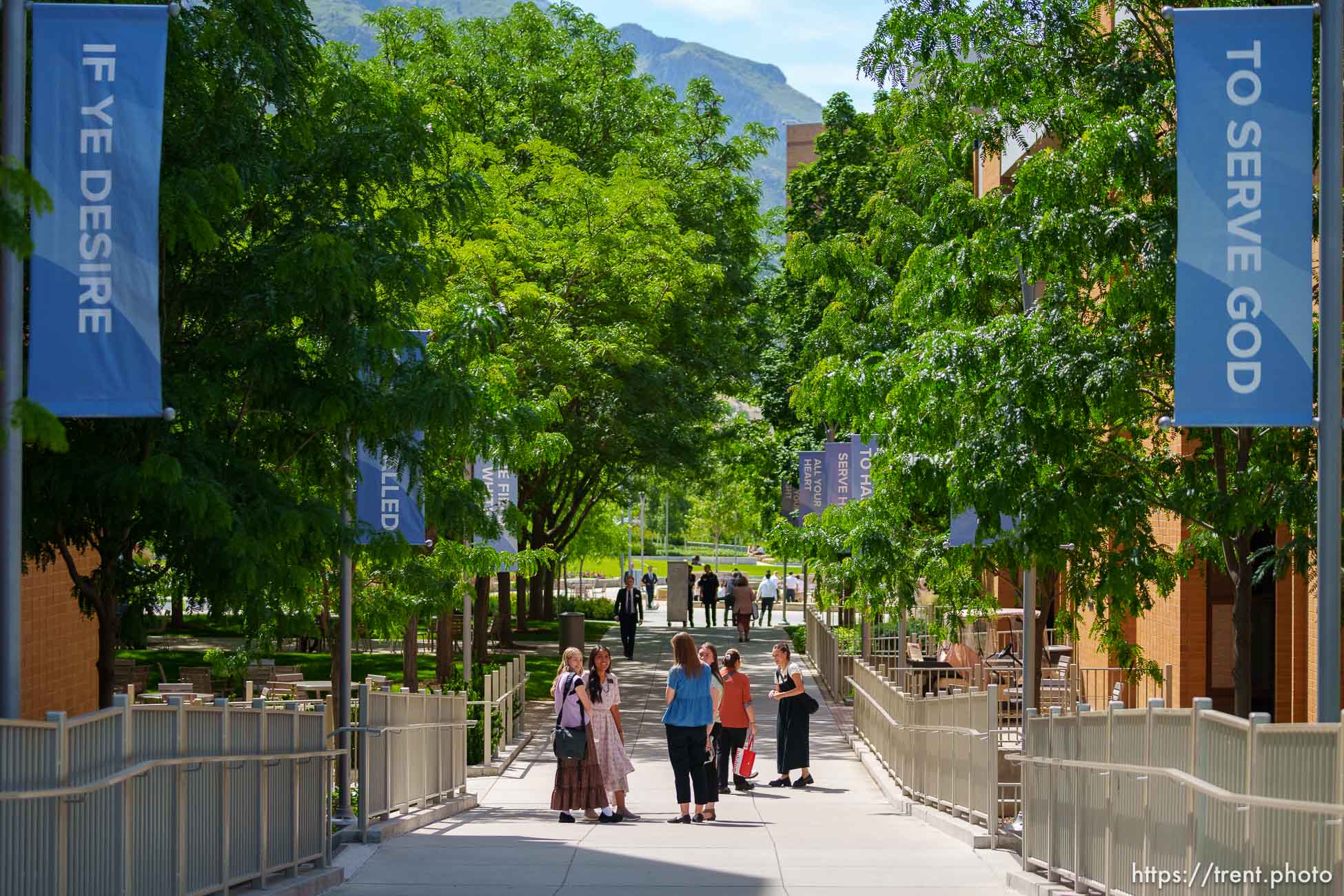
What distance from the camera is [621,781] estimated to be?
15.4 m

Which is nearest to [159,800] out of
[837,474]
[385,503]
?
[385,503]

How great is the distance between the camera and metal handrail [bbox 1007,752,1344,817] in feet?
20.8

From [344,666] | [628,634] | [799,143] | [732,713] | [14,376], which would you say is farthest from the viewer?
[799,143]

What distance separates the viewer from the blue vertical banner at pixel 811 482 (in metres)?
30.0

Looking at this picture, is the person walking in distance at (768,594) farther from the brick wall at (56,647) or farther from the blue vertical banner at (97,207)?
the blue vertical banner at (97,207)

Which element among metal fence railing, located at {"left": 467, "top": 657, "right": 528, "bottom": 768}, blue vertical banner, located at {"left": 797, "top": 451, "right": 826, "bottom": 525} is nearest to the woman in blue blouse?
metal fence railing, located at {"left": 467, "top": 657, "right": 528, "bottom": 768}

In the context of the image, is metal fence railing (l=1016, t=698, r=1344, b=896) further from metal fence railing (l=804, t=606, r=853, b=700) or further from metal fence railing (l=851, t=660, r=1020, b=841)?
metal fence railing (l=804, t=606, r=853, b=700)

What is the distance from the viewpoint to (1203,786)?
24.0 feet

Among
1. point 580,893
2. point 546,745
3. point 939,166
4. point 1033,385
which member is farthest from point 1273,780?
point 546,745

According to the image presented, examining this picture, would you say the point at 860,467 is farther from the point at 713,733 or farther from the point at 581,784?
the point at 581,784

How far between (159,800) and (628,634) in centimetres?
2913

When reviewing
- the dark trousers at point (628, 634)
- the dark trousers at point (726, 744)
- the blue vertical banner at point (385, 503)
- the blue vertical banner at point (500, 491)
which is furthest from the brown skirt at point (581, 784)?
the dark trousers at point (628, 634)

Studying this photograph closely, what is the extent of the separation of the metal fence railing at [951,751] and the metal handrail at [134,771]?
5840 mm

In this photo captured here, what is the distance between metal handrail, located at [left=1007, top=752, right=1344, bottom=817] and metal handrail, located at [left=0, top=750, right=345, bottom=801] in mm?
5112
